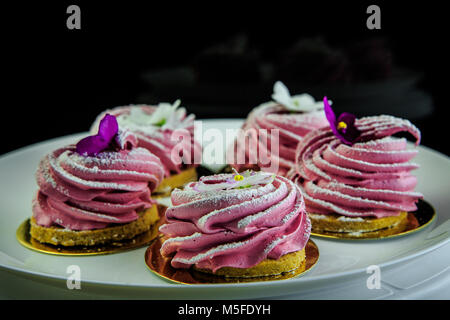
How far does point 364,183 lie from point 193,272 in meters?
1.00

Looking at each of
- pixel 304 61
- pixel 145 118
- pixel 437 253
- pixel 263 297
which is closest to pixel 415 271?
pixel 437 253

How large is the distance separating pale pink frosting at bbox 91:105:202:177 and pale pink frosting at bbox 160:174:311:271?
1.16 meters

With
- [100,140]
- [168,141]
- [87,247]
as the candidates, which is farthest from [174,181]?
[87,247]

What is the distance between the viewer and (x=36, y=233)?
2984 mm

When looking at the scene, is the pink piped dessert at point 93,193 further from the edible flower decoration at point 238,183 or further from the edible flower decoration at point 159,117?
the edible flower decoration at point 159,117

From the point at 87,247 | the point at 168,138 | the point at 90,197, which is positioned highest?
the point at 168,138

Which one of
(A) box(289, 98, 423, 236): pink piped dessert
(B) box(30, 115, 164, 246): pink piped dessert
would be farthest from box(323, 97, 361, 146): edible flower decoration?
(B) box(30, 115, 164, 246): pink piped dessert

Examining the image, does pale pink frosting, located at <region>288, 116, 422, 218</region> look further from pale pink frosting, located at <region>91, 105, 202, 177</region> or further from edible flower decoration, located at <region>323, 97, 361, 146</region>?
pale pink frosting, located at <region>91, 105, 202, 177</region>

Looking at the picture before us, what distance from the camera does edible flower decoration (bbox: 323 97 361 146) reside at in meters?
3.15

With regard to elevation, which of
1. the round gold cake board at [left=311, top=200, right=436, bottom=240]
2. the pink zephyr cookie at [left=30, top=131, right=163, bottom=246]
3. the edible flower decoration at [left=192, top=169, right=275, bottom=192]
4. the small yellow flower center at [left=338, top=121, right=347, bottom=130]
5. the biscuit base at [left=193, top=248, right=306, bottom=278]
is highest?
the small yellow flower center at [left=338, top=121, right=347, bottom=130]

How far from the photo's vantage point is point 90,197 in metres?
2.89

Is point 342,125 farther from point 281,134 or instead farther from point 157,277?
point 157,277

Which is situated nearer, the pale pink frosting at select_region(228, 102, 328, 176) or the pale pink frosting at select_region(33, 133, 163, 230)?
the pale pink frosting at select_region(33, 133, 163, 230)

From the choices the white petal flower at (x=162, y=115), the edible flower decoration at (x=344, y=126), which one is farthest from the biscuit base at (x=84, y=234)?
the edible flower decoration at (x=344, y=126)
